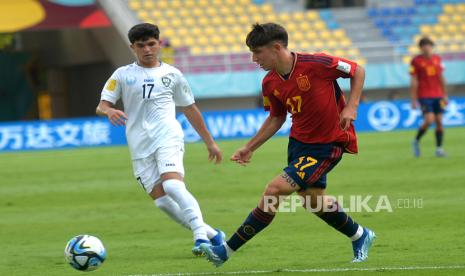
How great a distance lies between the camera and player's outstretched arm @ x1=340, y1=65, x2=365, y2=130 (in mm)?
7536

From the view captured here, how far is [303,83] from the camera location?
7.79 meters

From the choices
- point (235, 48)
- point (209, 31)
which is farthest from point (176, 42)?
point (235, 48)

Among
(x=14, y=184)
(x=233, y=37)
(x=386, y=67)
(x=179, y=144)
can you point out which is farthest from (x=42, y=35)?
(x=179, y=144)

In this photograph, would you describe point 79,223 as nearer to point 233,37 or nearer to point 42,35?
point 233,37

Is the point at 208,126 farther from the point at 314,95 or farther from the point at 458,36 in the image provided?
the point at 314,95

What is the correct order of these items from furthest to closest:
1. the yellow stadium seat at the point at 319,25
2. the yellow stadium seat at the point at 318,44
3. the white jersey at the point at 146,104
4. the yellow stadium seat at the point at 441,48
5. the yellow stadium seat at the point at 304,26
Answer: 1. the yellow stadium seat at the point at 319,25
2. the yellow stadium seat at the point at 304,26
3. the yellow stadium seat at the point at 318,44
4. the yellow stadium seat at the point at 441,48
5. the white jersey at the point at 146,104

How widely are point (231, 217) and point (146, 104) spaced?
3.27 m

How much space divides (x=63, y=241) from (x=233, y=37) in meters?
25.3

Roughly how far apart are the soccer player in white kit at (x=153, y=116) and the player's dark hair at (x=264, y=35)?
148 centimetres

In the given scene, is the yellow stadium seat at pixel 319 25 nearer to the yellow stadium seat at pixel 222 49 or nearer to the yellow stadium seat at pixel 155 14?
the yellow stadium seat at pixel 222 49

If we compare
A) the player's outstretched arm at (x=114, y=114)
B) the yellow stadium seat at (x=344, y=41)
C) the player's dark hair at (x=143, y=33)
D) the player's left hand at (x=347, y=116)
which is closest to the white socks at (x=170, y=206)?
the player's outstretched arm at (x=114, y=114)

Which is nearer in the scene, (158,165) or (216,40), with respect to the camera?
(158,165)

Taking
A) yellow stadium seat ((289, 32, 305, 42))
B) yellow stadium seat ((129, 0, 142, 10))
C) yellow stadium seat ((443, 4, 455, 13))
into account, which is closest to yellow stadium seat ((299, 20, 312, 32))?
yellow stadium seat ((289, 32, 305, 42))

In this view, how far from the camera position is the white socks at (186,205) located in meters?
8.66
